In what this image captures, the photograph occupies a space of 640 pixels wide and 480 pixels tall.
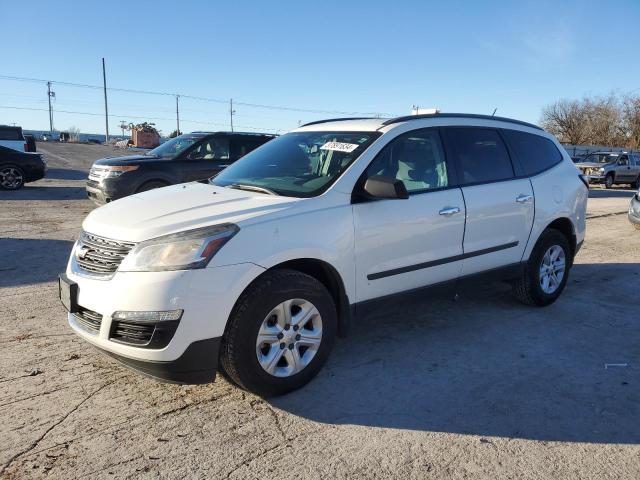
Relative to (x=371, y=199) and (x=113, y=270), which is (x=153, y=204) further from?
(x=371, y=199)

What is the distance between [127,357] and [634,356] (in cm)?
378

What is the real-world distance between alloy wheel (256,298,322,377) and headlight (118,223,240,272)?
1.82ft

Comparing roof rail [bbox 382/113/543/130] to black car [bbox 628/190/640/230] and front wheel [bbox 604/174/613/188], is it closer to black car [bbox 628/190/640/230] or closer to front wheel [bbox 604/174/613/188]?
black car [bbox 628/190/640/230]

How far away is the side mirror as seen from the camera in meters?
3.55

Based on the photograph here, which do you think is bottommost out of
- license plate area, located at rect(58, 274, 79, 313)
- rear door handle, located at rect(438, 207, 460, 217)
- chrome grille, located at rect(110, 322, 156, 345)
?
chrome grille, located at rect(110, 322, 156, 345)

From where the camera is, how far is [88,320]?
10.5 ft

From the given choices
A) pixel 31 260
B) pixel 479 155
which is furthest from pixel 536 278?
pixel 31 260

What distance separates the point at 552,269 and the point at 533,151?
4.01ft

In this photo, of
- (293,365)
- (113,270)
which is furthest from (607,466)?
(113,270)

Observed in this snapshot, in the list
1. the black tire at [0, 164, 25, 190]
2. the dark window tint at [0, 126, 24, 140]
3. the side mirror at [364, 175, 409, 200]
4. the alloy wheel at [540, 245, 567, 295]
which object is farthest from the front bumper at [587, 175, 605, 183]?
the dark window tint at [0, 126, 24, 140]

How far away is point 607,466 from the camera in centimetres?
272

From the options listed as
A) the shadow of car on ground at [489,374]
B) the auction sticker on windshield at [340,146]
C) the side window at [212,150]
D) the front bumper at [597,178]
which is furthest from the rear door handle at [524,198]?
the front bumper at [597,178]

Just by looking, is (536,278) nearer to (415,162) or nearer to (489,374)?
(489,374)

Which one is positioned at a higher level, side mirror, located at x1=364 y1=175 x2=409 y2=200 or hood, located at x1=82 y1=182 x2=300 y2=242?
side mirror, located at x1=364 y1=175 x2=409 y2=200
